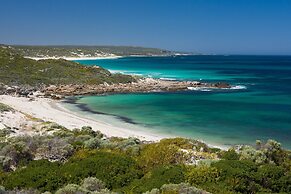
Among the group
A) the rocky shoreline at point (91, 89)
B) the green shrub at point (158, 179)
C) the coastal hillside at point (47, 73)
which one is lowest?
the rocky shoreline at point (91, 89)

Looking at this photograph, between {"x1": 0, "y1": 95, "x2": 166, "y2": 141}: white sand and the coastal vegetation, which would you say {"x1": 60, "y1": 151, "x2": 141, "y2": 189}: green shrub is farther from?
{"x1": 0, "y1": 95, "x2": 166, "y2": 141}: white sand

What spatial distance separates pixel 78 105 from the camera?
148ft

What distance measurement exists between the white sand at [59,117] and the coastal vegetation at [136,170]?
11.3 meters

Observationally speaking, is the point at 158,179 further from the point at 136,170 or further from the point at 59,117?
the point at 59,117

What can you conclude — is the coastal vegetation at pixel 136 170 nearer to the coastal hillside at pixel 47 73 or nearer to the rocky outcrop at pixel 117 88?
the rocky outcrop at pixel 117 88

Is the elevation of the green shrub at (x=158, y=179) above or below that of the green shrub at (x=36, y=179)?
above

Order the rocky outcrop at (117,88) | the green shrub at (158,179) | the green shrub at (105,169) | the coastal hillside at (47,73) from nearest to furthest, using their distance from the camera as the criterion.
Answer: the green shrub at (158,179), the green shrub at (105,169), the rocky outcrop at (117,88), the coastal hillside at (47,73)

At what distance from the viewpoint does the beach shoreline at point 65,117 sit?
2867 cm

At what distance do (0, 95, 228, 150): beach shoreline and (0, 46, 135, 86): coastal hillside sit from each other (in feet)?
50.1

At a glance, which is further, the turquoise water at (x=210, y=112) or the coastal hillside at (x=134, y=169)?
the turquoise water at (x=210, y=112)

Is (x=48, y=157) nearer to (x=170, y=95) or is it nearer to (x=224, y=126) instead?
(x=224, y=126)

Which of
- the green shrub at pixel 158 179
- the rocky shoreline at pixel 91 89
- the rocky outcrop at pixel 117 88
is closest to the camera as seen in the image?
the green shrub at pixel 158 179

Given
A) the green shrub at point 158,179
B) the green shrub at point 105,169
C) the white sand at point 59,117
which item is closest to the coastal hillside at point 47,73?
the white sand at point 59,117

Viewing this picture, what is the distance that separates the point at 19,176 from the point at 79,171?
6.24 ft
